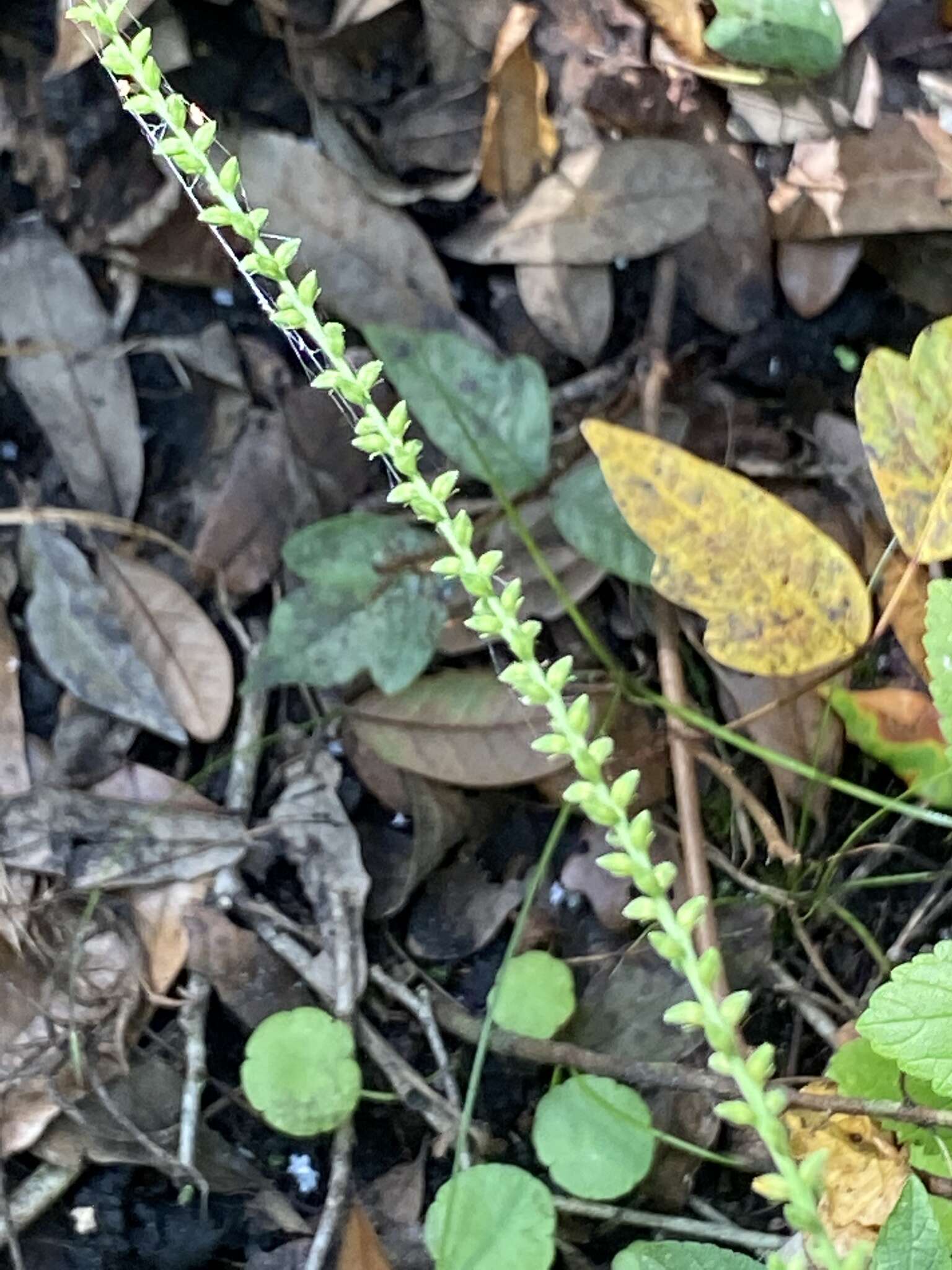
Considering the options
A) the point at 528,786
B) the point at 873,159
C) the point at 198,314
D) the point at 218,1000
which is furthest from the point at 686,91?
the point at 218,1000

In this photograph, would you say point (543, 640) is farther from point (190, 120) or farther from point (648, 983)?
point (190, 120)

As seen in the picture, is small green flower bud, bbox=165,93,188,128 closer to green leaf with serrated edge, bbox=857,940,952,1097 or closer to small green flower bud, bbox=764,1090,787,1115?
small green flower bud, bbox=764,1090,787,1115

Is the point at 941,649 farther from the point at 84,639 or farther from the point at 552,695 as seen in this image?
the point at 84,639

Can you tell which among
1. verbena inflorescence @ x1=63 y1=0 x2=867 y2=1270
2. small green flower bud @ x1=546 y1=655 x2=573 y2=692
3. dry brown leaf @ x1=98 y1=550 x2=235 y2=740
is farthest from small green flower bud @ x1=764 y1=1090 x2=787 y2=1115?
dry brown leaf @ x1=98 y1=550 x2=235 y2=740

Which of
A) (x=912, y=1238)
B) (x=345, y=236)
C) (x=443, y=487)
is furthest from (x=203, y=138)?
(x=912, y=1238)

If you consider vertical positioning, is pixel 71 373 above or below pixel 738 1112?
above
